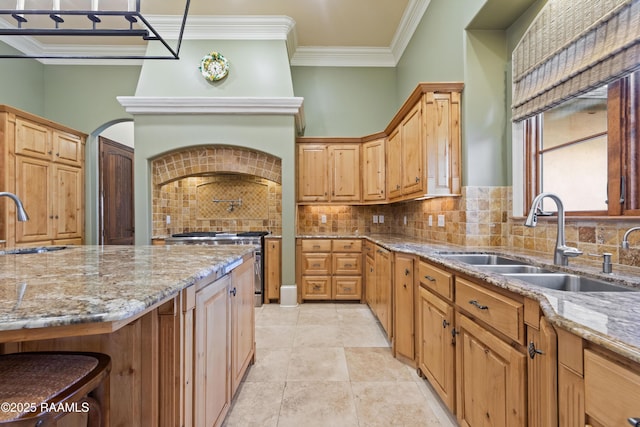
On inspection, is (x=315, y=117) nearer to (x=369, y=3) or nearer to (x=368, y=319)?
(x=369, y=3)

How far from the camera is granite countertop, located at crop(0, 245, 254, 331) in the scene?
27.2 inches

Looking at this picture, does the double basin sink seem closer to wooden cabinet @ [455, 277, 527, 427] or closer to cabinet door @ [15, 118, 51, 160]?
wooden cabinet @ [455, 277, 527, 427]

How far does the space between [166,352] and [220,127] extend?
128 inches

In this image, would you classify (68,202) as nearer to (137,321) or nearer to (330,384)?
(137,321)

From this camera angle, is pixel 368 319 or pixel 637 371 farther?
pixel 368 319

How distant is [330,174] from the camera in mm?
4227

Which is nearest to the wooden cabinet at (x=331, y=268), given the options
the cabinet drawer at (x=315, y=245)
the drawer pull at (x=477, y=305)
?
the cabinet drawer at (x=315, y=245)

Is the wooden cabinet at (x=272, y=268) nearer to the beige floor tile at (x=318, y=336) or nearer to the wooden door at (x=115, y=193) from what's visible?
the beige floor tile at (x=318, y=336)

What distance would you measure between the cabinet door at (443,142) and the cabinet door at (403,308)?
70 cm

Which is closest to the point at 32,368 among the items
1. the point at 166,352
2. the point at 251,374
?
the point at 166,352

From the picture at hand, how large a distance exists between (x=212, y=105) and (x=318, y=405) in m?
3.45

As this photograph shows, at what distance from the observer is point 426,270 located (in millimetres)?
1929

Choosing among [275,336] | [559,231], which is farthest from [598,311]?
[275,336]

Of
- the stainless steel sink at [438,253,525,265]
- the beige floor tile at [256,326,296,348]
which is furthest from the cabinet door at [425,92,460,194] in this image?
A: the beige floor tile at [256,326,296,348]
